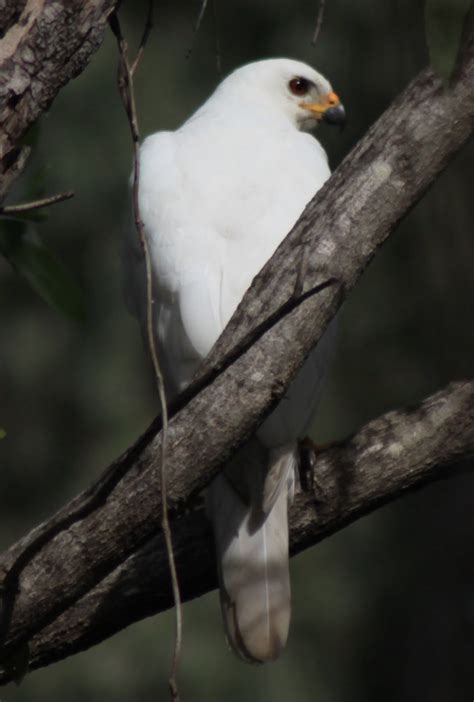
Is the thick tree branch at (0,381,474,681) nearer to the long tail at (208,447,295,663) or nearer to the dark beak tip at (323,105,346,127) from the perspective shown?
the long tail at (208,447,295,663)

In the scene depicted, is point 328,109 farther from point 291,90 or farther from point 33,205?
point 33,205

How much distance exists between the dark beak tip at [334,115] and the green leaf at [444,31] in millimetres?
2406

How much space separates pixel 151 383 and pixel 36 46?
4423 millimetres

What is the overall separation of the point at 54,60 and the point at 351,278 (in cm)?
59

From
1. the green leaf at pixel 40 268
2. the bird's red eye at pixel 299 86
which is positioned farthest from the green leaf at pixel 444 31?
the bird's red eye at pixel 299 86

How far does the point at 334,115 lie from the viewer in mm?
3953

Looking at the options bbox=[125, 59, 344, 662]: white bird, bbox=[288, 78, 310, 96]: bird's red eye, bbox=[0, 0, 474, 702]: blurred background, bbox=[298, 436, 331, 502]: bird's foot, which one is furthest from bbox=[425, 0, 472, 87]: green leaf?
bbox=[0, 0, 474, 702]: blurred background

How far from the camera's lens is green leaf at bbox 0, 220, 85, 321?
2.22 meters

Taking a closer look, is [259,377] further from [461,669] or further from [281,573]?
[461,669]

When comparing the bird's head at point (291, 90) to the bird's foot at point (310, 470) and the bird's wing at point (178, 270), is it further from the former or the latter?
the bird's foot at point (310, 470)

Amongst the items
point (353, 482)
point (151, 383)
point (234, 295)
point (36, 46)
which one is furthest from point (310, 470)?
point (151, 383)

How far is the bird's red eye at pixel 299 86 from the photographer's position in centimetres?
389

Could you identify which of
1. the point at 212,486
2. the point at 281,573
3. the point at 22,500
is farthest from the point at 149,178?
the point at 22,500

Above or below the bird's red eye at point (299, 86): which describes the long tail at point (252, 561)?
below
